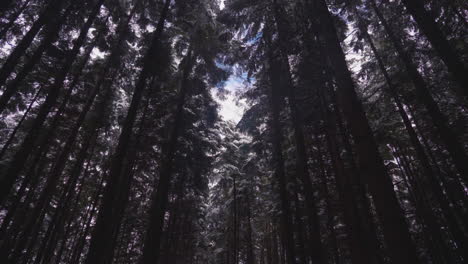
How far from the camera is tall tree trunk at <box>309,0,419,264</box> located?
3.57 metres

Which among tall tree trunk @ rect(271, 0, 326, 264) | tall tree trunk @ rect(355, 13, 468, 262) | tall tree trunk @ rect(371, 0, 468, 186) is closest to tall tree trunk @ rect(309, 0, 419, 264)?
tall tree trunk @ rect(271, 0, 326, 264)

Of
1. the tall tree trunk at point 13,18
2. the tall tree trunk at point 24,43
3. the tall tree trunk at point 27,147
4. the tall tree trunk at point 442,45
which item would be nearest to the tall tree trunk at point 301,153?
the tall tree trunk at point 442,45

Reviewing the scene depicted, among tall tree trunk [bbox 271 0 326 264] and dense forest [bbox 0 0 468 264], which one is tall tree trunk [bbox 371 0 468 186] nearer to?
dense forest [bbox 0 0 468 264]

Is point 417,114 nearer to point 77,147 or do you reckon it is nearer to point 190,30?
point 190,30

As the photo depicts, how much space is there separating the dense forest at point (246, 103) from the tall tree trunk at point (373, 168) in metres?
0.05

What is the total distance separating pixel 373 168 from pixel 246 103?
16.6m

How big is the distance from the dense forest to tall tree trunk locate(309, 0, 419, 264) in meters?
0.05

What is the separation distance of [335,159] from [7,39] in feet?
59.3

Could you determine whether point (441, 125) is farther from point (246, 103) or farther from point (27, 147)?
point (27, 147)

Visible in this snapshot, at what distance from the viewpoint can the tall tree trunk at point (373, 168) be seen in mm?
3572

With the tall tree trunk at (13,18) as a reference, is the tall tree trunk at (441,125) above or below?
below

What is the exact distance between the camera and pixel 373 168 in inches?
169

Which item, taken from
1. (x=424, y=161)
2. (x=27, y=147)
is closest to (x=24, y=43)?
(x=27, y=147)

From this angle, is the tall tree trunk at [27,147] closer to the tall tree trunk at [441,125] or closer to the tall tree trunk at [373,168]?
the tall tree trunk at [373,168]
